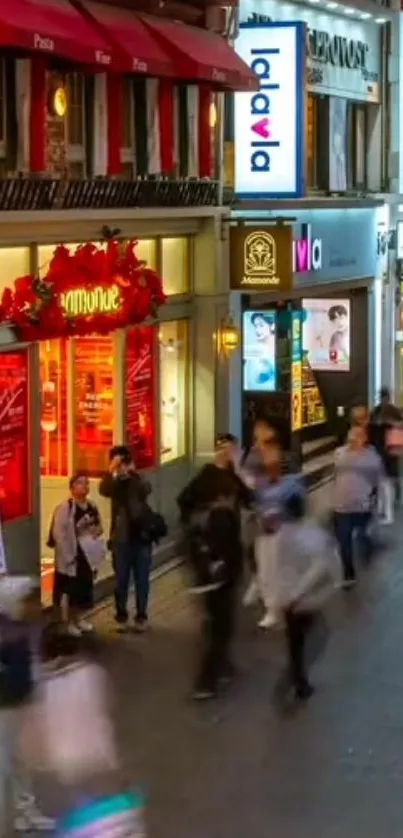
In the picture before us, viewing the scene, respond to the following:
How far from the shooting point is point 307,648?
14.8m

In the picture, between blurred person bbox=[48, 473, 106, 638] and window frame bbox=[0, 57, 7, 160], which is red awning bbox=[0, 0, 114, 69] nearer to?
window frame bbox=[0, 57, 7, 160]

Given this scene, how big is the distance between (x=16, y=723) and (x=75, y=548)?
6.09 meters

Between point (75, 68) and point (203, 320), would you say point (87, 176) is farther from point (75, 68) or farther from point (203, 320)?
point (203, 320)

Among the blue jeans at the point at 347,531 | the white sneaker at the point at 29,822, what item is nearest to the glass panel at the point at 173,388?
the blue jeans at the point at 347,531

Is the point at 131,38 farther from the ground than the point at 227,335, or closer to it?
farther from the ground

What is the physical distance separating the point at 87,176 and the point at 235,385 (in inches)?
242

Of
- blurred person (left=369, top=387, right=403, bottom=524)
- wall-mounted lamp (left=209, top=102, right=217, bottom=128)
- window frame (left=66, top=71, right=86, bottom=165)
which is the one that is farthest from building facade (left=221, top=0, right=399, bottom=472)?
window frame (left=66, top=71, right=86, bottom=165)

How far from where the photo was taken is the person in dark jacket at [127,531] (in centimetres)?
1602

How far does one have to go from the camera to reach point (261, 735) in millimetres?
13094

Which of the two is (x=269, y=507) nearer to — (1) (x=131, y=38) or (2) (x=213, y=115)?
(1) (x=131, y=38)

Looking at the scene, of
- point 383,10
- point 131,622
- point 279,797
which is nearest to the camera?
point 279,797

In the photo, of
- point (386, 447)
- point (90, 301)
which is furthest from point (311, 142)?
point (90, 301)

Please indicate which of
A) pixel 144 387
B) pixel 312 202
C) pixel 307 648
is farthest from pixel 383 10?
pixel 307 648

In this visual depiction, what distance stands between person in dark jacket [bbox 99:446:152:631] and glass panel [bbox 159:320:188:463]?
4.34 meters
